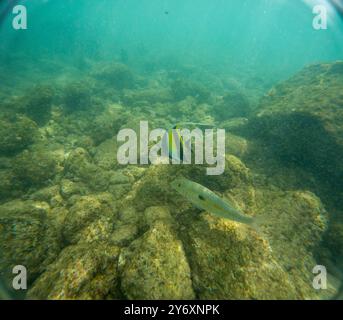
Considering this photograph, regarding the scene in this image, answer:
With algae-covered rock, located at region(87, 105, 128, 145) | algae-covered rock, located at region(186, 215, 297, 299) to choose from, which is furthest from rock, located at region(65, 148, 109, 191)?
algae-covered rock, located at region(186, 215, 297, 299)

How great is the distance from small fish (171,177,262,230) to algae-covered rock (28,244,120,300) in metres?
1.41

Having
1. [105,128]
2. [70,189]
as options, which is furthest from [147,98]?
[70,189]

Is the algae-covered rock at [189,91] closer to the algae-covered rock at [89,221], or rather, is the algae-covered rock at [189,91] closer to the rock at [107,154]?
the rock at [107,154]

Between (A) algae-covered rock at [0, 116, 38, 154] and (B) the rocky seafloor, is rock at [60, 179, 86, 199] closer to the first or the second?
(B) the rocky seafloor

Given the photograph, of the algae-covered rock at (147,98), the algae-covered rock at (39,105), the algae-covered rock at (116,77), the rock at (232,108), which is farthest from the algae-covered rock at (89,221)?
the algae-covered rock at (116,77)

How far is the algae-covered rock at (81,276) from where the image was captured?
240 cm

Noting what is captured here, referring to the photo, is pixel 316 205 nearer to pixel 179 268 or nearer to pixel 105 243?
pixel 179 268

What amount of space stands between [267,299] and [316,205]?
2435 millimetres

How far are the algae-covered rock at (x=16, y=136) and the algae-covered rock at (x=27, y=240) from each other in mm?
4471

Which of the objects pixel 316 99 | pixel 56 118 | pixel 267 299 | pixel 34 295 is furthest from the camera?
pixel 56 118

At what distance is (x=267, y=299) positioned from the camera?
2279 millimetres

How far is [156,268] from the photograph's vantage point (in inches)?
96.3
